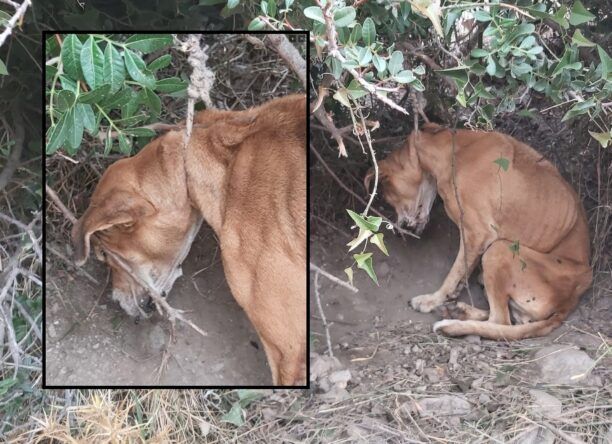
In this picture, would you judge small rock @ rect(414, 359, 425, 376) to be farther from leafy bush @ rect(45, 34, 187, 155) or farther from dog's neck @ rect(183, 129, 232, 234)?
leafy bush @ rect(45, 34, 187, 155)

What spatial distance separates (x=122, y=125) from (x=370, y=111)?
3.85ft

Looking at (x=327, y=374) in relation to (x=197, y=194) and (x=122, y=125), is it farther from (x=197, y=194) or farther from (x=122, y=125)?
(x=122, y=125)

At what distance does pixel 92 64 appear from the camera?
161 cm

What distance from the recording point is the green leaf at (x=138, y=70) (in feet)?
5.38

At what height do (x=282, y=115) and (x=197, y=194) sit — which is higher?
(x=282, y=115)

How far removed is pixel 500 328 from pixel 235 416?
1080 mm

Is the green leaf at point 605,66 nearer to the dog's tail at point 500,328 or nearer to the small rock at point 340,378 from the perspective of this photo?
the dog's tail at point 500,328

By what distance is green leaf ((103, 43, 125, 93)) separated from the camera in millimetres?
1625

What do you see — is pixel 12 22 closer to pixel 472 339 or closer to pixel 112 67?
pixel 112 67

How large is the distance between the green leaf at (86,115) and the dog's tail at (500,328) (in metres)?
1.56

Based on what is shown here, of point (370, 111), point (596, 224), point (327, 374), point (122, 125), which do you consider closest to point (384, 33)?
point (370, 111)

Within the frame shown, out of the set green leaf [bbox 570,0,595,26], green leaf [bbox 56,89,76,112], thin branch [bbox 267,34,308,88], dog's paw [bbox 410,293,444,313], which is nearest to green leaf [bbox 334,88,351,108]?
thin branch [bbox 267,34,308,88]

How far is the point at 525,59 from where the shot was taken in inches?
77.2

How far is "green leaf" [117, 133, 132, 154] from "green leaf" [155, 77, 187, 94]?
0.16m
